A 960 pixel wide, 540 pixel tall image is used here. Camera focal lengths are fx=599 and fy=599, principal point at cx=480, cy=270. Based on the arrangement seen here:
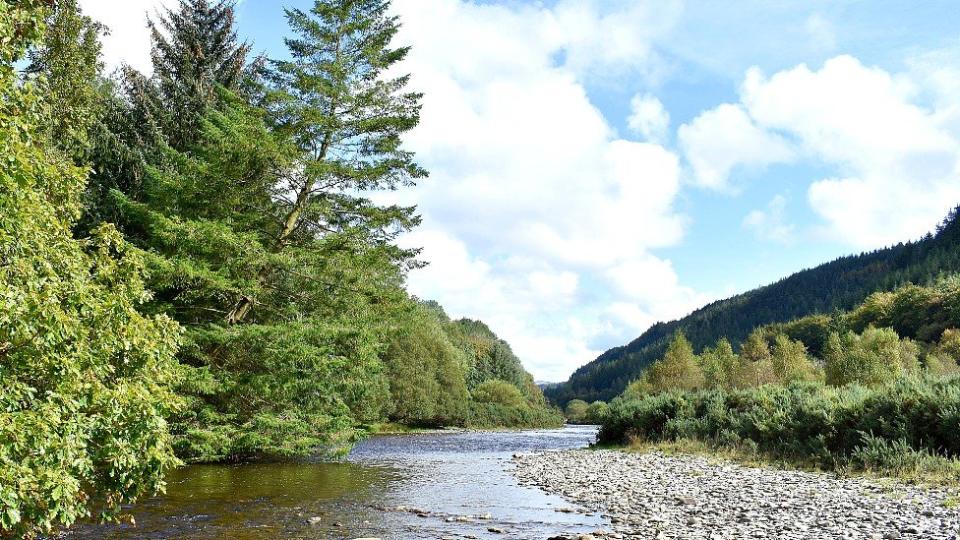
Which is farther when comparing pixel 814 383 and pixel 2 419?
pixel 814 383

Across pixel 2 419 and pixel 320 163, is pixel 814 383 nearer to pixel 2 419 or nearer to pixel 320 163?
pixel 320 163

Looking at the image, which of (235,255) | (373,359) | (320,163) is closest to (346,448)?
(373,359)

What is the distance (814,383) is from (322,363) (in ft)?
70.6

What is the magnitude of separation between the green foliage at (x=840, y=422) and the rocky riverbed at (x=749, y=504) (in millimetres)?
2341

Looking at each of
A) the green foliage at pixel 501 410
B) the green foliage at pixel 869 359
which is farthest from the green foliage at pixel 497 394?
the green foliage at pixel 869 359

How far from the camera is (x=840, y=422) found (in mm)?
19984

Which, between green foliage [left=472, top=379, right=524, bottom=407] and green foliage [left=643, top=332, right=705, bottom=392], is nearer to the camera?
green foliage [left=643, top=332, right=705, bottom=392]

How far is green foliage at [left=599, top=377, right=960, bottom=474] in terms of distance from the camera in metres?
17.1

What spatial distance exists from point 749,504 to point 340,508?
29.1 feet

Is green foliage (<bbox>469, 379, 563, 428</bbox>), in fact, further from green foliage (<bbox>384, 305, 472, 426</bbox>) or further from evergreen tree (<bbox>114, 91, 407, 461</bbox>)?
evergreen tree (<bbox>114, 91, 407, 461</bbox>)

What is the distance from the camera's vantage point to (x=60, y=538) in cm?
1062

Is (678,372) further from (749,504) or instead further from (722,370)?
(749,504)

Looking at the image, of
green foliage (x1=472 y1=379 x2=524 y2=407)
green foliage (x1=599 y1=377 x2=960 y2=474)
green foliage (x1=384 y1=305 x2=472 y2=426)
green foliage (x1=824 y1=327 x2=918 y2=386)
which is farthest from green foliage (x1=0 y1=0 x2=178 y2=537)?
green foliage (x1=472 y1=379 x2=524 y2=407)

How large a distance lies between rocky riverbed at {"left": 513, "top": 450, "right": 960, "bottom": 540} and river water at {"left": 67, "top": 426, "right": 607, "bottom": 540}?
1099 millimetres
